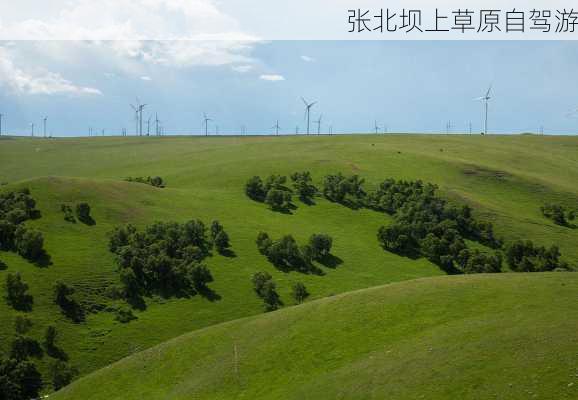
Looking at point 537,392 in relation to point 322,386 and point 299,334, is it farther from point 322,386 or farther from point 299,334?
point 299,334

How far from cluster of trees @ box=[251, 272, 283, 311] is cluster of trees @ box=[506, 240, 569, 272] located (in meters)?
44.2

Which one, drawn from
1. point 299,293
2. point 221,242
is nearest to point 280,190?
point 221,242

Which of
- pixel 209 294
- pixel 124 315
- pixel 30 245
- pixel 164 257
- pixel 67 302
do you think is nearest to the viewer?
pixel 67 302

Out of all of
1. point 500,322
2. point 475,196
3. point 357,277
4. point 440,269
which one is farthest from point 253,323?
point 475,196

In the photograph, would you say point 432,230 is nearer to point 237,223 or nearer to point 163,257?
point 237,223

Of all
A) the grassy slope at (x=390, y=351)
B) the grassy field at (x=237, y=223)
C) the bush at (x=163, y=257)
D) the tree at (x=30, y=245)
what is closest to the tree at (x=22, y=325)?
the grassy field at (x=237, y=223)

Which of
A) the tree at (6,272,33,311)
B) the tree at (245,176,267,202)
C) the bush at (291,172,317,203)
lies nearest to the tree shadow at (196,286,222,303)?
the tree at (6,272,33,311)

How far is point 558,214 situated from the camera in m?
146

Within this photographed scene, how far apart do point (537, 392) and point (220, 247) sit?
82.4m

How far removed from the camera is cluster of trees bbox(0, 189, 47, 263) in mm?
97062

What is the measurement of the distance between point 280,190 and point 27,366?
84222 millimetres

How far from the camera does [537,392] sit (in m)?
33.8

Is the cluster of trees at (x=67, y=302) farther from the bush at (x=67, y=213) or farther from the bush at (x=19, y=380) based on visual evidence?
the bush at (x=67, y=213)

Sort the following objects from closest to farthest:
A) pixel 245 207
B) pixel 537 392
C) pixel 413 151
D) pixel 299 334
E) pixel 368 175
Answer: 1. pixel 537 392
2. pixel 299 334
3. pixel 245 207
4. pixel 368 175
5. pixel 413 151
